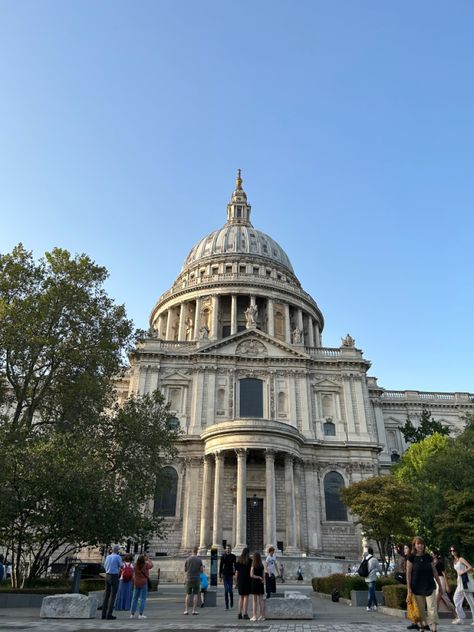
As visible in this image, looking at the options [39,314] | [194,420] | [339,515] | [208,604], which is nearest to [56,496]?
[208,604]

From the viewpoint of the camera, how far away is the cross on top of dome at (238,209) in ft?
278

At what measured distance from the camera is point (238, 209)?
3401 inches

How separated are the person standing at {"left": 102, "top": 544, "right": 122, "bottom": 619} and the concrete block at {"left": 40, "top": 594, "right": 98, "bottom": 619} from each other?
43 cm

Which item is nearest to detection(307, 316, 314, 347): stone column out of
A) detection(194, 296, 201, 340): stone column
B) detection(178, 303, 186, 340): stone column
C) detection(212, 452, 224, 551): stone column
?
detection(194, 296, 201, 340): stone column

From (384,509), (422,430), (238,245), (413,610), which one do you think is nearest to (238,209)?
(238,245)

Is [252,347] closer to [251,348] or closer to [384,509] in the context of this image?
[251,348]

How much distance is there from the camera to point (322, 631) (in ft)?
35.7

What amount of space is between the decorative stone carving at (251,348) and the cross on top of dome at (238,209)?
3703 centimetres

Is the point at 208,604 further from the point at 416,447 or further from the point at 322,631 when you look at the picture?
the point at 416,447

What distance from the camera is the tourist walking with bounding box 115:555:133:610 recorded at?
17.4m

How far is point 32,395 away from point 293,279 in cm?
5532

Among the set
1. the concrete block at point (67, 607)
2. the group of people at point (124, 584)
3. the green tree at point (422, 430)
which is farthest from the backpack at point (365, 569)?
the green tree at point (422, 430)

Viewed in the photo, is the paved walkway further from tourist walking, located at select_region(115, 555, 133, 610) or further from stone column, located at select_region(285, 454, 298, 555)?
stone column, located at select_region(285, 454, 298, 555)

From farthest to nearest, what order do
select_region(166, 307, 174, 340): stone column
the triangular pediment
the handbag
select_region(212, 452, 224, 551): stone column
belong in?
select_region(166, 307, 174, 340): stone column
the triangular pediment
select_region(212, 452, 224, 551): stone column
the handbag
